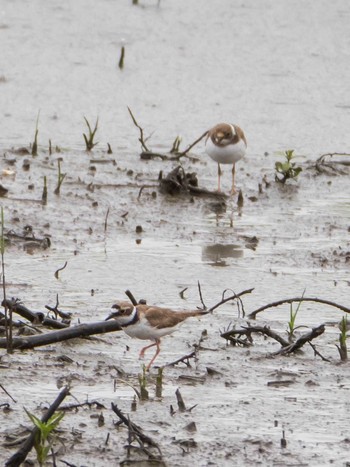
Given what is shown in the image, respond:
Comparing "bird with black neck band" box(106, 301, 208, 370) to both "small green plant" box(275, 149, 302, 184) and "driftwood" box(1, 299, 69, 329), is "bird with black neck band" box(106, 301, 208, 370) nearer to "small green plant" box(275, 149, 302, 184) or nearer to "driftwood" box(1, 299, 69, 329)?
"driftwood" box(1, 299, 69, 329)

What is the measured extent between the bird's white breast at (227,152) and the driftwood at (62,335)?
14.2 ft

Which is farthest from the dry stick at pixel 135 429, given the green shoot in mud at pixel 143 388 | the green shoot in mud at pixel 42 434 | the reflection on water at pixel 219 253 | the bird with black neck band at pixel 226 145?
the bird with black neck band at pixel 226 145

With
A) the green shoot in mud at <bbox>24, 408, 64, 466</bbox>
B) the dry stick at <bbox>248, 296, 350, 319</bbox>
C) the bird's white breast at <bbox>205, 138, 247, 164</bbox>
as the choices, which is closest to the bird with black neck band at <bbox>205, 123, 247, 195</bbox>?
the bird's white breast at <bbox>205, 138, 247, 164</bbox>

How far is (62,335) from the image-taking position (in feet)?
19.8

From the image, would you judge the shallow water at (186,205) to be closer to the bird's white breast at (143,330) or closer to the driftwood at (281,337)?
the driftwood at (281,337)

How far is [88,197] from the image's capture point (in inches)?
384

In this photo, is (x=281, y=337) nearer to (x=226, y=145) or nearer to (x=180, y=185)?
(x=180, y=185)

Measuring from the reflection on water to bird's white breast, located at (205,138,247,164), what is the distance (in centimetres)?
166

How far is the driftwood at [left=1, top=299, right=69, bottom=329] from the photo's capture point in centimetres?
641

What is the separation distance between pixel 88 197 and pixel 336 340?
139 inches

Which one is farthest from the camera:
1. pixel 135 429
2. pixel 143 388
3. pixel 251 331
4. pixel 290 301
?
pixel 290 301

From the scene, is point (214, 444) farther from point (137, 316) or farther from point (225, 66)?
point (225, 66)

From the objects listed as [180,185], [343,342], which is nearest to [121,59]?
[180,185]

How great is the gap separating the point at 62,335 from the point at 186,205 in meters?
3.92
